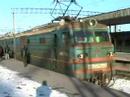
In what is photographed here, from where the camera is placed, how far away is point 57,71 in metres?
17.8

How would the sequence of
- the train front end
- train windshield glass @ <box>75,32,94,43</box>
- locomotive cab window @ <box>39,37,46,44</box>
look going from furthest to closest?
locomotive cab window @ <box>39,37,46,44</box> → train windshield glass @ <box>75,32,94,43</box> → the train front end

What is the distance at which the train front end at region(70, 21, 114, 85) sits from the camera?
1548cm

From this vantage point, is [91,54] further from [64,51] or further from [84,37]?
[64,51]

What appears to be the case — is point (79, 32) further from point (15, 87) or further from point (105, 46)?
point (15, 87)

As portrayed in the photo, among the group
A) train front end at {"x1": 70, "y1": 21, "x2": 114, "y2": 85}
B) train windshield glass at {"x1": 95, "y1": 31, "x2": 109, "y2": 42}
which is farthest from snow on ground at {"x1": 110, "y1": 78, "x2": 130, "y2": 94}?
train windshield glass at {"x1": 95, "y1": 31, "x2": 109, "y2": 42}

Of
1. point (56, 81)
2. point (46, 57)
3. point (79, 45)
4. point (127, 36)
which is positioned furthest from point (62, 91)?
point (127, 36)

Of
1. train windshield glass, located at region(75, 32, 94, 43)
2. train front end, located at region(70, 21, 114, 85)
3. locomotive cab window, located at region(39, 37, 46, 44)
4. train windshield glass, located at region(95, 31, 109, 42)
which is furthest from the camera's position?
locomotive cab window, located at region(39, 37, 46, 44)

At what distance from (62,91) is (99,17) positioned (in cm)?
3774

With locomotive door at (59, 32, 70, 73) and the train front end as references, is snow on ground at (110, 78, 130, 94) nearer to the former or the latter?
the train front end

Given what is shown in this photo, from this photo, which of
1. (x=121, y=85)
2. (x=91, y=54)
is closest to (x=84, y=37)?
(x=91, y=54)

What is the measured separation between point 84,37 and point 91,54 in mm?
787

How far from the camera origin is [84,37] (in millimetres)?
16016

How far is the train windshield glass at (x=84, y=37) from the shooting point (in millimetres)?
15873

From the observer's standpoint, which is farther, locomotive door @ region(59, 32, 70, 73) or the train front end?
locomotive door @ region(59, 32, 70, 73)
